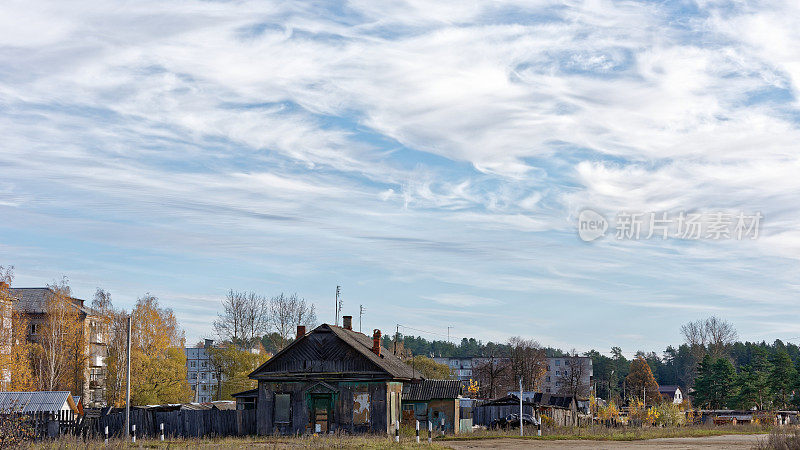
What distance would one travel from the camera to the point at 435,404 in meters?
53.5

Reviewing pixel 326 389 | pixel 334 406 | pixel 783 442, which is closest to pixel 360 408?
pixel 334 406

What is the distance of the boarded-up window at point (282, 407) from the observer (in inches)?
1971

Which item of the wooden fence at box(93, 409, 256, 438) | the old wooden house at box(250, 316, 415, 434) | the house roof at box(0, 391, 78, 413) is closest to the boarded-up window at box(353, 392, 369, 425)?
the old wooden house at box(250, 316, 415, 434)

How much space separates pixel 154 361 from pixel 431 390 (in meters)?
27.2

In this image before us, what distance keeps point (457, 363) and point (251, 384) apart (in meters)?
112

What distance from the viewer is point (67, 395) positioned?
4922 cm

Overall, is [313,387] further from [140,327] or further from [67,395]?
[140,327]

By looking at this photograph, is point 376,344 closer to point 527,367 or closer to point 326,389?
point 326,389

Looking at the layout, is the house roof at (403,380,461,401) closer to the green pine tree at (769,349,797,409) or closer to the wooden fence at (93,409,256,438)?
the wooden fence at (93,409,256,438)

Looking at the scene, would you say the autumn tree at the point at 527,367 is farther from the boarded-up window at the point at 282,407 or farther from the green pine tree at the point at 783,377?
the boarded-up window at the point at 282,407

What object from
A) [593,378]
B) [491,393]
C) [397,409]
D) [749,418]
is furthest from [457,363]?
[397,409]

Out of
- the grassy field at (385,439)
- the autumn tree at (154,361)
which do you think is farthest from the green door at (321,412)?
the autumn tree at (154,361)

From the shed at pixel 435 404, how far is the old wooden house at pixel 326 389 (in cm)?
275

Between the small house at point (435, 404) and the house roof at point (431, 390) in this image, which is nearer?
the small house at point (435, 404)
